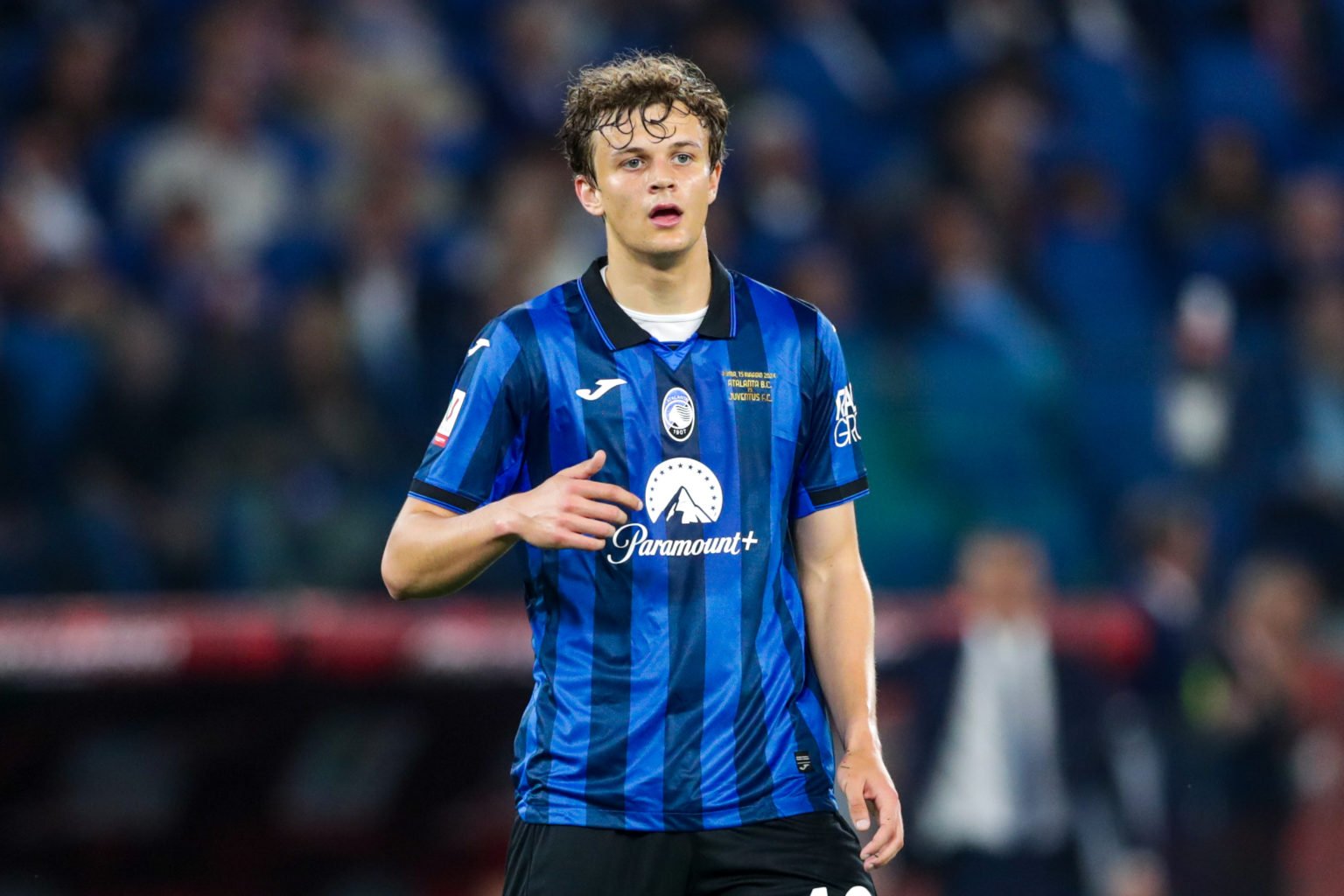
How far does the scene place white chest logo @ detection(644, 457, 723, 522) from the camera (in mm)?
3453

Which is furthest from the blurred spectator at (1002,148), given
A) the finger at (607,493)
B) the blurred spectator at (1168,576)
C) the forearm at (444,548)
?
the finger at (607,493)

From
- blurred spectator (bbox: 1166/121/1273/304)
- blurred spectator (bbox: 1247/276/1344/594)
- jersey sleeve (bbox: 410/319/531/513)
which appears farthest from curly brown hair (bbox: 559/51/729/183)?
blurred spectator (bbox: 1166/121/1273/304)

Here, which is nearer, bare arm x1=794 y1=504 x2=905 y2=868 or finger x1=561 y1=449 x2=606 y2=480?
finger x1=561 y1=449 x2=606 y2=480

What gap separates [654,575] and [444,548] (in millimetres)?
400

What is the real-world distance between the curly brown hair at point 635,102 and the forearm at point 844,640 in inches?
33.5

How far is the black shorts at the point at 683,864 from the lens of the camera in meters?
3.39

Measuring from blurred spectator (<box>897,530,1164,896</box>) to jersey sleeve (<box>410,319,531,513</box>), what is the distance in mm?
4144

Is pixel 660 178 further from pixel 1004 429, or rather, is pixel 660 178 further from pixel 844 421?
pixel 1004 429

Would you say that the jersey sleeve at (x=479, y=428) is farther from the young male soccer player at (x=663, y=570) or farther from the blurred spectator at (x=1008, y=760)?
the blurred spectator at (x=1008, y=760)

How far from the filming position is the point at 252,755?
692cm

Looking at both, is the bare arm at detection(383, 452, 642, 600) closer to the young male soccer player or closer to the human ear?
the young male soccer player

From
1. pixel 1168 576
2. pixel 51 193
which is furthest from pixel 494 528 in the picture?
pixel 51 193

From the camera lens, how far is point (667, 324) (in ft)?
11.8

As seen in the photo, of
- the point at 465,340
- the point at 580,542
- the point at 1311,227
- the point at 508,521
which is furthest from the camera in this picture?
the point at 1311,227
